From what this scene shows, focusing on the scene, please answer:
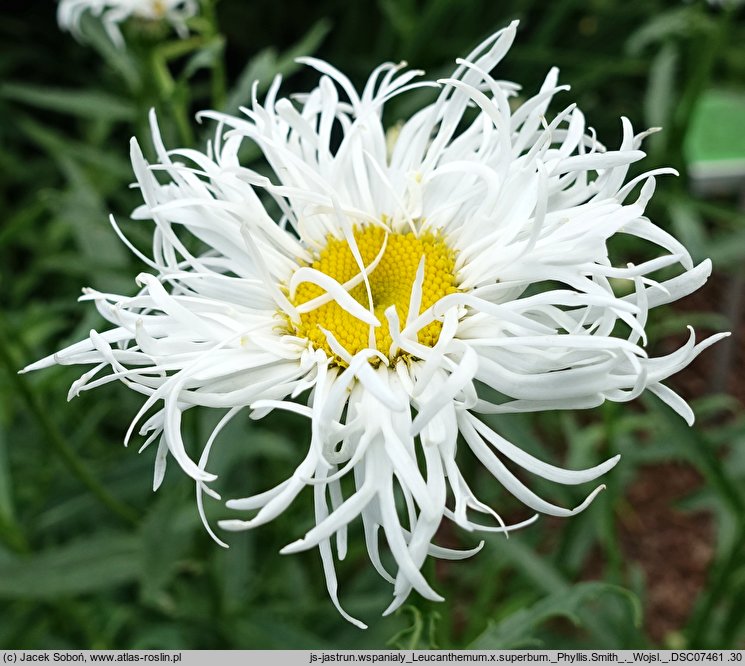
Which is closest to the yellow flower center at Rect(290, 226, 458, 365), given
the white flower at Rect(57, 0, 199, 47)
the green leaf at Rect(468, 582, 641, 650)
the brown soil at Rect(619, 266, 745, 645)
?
the green leaf at Rect(468, 582, 641, 650)

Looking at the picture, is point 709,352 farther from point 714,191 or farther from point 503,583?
point 714,191

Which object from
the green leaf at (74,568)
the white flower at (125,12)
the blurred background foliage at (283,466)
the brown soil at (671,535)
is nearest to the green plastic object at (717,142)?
the blurred background foliage at (283,466)

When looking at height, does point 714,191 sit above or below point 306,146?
below

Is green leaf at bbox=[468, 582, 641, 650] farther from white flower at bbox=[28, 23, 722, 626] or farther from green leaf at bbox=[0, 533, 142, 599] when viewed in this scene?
green leaf at bbox=[0, 533, 142, 599]

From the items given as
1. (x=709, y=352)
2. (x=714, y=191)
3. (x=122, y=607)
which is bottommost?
(x=709, y=352)

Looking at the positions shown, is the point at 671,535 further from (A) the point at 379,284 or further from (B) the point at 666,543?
(A) the point at 379,284

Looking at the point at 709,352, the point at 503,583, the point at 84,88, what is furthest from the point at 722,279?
the point at 84,88

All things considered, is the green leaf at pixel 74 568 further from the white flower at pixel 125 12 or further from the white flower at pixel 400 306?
the white flower at pixel 125 12
